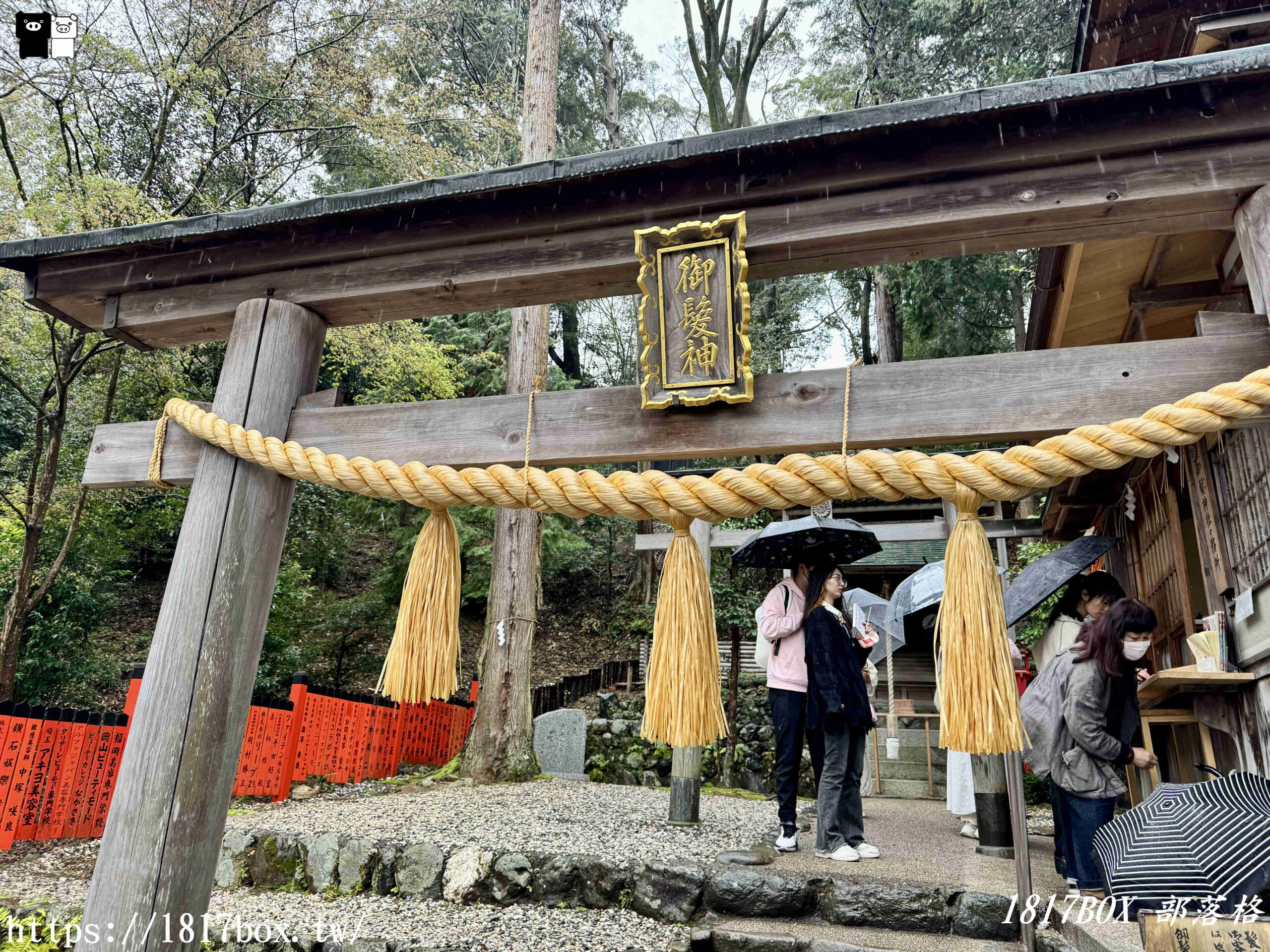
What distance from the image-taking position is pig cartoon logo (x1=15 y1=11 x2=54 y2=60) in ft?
24.0

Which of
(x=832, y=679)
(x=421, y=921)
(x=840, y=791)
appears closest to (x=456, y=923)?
(x=421, y=921)

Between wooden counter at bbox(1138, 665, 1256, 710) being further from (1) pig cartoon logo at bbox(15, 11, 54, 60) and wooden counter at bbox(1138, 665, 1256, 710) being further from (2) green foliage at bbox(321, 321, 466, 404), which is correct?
(1) pig cartoon logo at bbox(15, 11, 54, 60)

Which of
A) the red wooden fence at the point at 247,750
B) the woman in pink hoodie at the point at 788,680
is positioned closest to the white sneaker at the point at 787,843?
the woman in pink hoodie at the point at 788,680

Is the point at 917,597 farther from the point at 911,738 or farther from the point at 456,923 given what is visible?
the point at 456,923

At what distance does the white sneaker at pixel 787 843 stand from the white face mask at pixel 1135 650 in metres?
2.03

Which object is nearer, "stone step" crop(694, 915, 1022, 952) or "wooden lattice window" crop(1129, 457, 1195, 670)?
"stone step" crop(694, 915, 1022, 952)

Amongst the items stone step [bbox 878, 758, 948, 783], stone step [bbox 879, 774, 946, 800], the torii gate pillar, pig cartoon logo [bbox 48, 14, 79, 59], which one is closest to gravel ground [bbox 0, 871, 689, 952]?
the torii gate pillar

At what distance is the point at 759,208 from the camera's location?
8.65 ft

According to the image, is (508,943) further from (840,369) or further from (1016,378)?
(1016,378)

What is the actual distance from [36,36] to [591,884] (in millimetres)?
8917

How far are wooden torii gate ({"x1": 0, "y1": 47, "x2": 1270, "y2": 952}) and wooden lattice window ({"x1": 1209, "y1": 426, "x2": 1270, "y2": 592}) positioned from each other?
1.91 m

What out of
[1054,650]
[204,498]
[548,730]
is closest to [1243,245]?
[1054,650]

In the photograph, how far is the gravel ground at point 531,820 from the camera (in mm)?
4859

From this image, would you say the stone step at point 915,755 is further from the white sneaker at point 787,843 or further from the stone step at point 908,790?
the white sneaker at point 787,843
